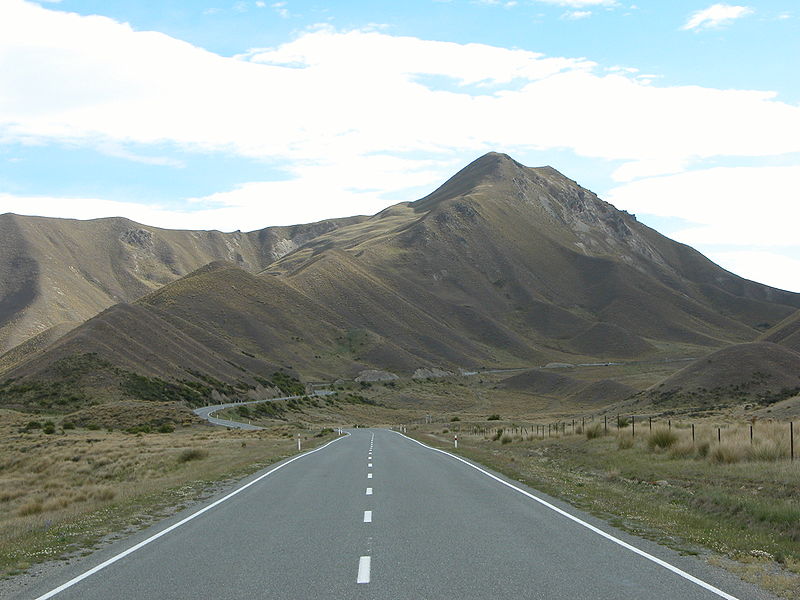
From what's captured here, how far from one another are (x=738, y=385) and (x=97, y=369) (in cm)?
6470

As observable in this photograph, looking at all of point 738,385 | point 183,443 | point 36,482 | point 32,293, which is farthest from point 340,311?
point 36,482

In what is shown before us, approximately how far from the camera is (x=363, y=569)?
32.5ft

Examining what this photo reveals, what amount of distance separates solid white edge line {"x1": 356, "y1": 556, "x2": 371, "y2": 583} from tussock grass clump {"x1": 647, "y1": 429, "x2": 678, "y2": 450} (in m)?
19.2

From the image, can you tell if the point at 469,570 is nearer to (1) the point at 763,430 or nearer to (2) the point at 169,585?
(2) the point at 169,585

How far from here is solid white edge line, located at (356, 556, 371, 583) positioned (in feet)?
30.6

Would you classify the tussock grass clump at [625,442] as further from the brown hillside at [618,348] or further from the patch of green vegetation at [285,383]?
the brown hillside at [618,348]

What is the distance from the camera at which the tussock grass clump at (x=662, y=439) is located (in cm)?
2772

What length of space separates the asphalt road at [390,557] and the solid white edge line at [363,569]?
3cm

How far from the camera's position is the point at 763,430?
25797mm

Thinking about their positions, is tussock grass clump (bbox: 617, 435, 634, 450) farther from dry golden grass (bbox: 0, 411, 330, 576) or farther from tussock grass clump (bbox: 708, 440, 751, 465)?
dry golden grass (bbox: 0, 411, 330, 576)

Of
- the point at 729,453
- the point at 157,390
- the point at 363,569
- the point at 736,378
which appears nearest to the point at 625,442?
the point at 729,453

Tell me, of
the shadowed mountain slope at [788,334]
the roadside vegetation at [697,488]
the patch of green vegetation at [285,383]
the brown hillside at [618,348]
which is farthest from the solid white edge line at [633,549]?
the brown hillside at [618,348]

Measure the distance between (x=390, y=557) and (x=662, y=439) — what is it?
65.9 feet

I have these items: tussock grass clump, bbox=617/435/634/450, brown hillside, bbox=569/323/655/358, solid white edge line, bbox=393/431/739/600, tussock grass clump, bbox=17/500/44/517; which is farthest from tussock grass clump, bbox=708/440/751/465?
brown hillside, bbox=569/323/655/358
